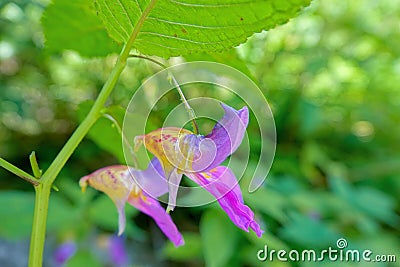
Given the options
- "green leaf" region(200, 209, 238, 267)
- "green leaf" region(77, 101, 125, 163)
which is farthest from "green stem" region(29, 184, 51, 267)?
"green leaf" region(200, 209, 238, 267)

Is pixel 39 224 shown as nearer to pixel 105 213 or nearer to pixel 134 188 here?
pixel 134 188

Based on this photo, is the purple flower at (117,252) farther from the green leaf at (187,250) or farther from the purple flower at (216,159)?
the purple flower at (216,159)

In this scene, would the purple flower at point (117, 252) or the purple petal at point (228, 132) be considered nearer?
the purple petal at point (228, 132)

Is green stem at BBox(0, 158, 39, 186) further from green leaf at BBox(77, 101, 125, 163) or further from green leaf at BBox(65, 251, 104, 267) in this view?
green leaf at BBox(65, 251, 104, 267)

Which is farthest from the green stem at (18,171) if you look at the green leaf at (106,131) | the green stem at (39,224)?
the green leaf at (106,131)

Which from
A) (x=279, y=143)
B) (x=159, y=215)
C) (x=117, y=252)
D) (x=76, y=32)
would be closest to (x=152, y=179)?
(x=159, y=215)

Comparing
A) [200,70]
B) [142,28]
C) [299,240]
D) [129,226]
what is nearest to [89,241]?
[129,226]

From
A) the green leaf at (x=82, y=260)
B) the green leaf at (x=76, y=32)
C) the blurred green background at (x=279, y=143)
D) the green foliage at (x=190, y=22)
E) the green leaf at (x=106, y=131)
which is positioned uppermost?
the blurred green background at (x=279, y=143)
